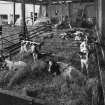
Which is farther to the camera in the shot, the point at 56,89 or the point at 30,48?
the point at 30,48

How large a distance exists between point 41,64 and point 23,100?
232cm

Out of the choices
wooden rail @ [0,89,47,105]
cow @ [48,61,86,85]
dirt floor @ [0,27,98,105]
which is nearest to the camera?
wooden rail @ [0,89,47,105]

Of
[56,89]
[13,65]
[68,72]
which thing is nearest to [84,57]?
[68,72]

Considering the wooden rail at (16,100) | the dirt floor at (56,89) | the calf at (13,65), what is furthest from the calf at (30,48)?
the wooden rail at (16,100)

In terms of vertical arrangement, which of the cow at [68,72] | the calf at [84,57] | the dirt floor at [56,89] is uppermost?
the calf at [84,57]

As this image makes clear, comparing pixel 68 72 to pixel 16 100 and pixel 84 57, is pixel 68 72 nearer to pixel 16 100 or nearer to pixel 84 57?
pixel 84 57

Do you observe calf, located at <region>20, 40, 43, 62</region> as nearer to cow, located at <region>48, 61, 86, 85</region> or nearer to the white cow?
cow, located at <region>48, 61, 86, 85</region>

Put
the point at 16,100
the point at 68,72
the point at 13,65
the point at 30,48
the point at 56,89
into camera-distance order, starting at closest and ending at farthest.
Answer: the point at 16,100 → the point at 56,89 → the point at 68,72 → the point at 13,65 → the point at 30,48

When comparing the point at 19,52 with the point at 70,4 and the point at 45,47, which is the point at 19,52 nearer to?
the point at 45,47


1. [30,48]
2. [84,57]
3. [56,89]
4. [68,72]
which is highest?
[30,48]

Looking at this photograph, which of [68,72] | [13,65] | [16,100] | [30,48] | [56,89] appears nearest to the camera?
[16,100]

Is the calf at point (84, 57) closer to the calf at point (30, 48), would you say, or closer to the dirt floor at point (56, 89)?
the dirt floor at point (56, 89)

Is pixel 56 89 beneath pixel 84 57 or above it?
beneath

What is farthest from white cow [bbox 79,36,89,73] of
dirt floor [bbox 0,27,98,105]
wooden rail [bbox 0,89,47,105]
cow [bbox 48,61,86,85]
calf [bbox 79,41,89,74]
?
wooden rail [bbox 0,89,47,105]
